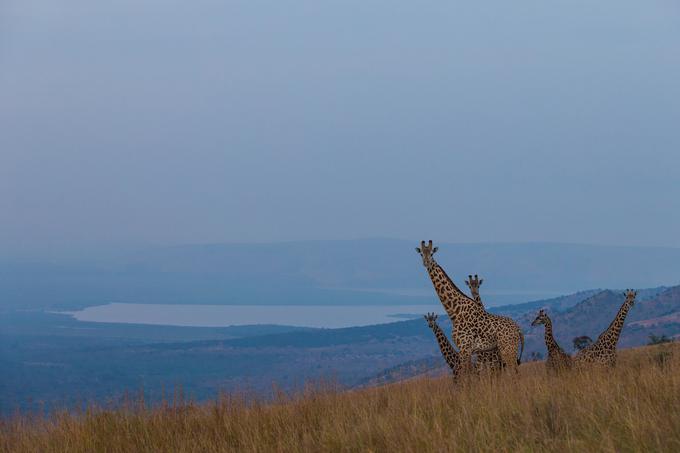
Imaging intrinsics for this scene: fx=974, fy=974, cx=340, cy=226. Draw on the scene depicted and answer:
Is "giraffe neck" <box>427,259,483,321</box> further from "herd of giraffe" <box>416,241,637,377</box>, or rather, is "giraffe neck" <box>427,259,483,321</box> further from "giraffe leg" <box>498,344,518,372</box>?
"giraffe leg" <box>498,344,518,372</box>

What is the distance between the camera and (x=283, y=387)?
50.0ft

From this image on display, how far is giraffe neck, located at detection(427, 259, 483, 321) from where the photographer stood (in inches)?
675

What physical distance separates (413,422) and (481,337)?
5.22 metres

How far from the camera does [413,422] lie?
1167cm

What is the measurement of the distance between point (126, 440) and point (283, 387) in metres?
2.98

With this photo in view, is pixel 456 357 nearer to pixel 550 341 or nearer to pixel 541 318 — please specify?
pixel 550 341

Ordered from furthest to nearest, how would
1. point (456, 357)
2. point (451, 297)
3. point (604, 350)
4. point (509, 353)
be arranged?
point (456, 357), point (604, 350), point (451, 297), point (509, 353)

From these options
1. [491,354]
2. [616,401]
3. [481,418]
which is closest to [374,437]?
[481,418]

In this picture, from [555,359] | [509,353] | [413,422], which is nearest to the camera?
[413,422]

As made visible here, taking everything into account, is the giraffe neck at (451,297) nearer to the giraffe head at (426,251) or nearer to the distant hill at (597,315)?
the giraffe head at (426,251)

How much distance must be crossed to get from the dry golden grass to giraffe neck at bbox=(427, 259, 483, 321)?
1.85 meters

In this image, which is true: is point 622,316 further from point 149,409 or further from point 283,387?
point 149,409

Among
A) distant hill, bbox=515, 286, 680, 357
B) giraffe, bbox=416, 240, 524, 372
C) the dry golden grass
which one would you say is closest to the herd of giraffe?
giraffe, bbox=416, 240, 524, 372

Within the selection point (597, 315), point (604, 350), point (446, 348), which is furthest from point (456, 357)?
point (597, 315)
